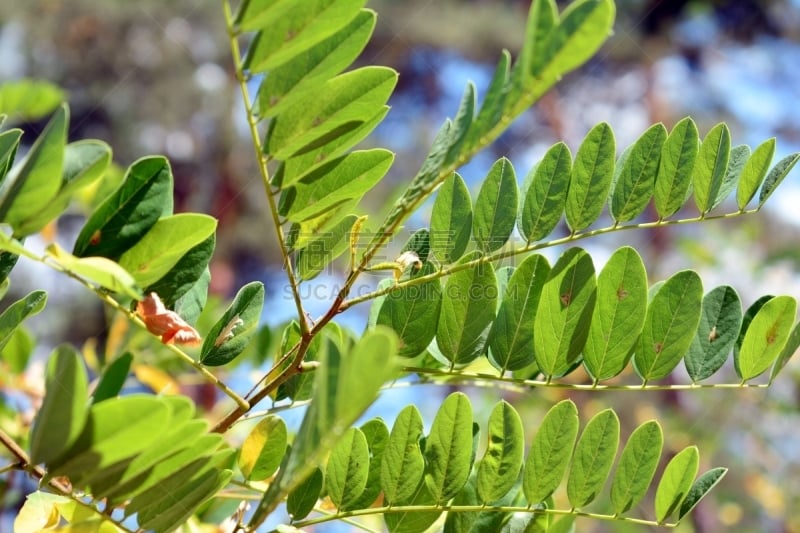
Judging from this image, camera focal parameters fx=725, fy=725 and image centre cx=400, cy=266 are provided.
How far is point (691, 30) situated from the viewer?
25.9ft

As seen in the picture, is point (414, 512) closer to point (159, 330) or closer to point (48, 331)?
point (159, 330)

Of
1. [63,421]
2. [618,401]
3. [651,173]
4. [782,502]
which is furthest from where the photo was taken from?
[618,401]

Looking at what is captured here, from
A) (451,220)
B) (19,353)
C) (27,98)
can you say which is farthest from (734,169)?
(27,98)

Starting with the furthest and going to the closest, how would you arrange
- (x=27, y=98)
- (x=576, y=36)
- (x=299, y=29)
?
1. (x=27, y=98)
2. (x=299, y=29)
3. (x=576, y=36)

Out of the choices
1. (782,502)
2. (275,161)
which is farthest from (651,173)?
(782,502)

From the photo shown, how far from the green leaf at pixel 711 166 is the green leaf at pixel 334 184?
10.3 inches

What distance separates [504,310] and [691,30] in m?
8.34

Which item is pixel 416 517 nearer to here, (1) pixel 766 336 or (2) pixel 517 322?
(2) pixel 517 322

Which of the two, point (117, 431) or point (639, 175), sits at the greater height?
point (639, 175)

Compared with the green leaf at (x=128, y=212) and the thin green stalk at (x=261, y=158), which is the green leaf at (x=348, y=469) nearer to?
the thin green stalk at (x=261, y=158)

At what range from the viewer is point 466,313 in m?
0.60

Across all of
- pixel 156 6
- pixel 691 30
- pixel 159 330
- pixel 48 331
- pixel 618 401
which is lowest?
pixel 48 331

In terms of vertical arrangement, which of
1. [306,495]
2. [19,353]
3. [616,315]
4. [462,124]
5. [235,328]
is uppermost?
[462,124]

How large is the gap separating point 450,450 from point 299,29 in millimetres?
327
